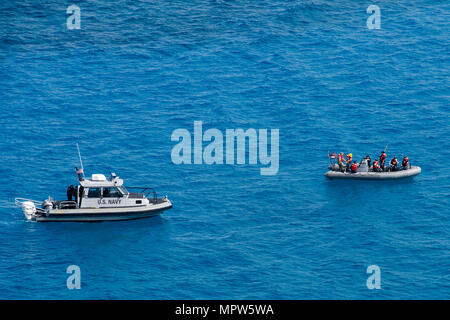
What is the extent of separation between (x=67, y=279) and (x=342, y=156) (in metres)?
A: 27.2

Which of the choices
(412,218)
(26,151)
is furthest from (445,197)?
(26,151)

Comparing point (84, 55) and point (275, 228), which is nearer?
point (275, 228)

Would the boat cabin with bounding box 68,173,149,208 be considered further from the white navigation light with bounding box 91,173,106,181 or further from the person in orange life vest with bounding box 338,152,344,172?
the person in orange life vest with bounding box 338,152,344,172

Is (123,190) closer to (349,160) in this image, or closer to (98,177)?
(98,177)

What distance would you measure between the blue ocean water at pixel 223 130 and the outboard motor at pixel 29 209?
0.60m

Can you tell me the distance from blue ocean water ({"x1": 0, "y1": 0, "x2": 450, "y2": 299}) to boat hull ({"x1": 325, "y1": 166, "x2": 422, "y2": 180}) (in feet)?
2.28

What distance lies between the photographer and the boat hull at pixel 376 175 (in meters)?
79.9

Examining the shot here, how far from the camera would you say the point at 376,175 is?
263 feet

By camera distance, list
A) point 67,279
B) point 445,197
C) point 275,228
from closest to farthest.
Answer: point 67,279, point 275,228, point 445,197

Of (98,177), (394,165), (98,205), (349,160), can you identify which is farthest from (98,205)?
(394,165)

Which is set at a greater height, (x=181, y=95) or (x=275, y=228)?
(x=181, y=95)

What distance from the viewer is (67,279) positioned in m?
64.5

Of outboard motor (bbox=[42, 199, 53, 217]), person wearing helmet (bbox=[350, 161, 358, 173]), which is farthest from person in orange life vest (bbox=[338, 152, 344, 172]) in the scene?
outboard motor (bbox=[42, 199, 53, 217])

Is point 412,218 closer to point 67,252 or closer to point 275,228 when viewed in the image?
point 275,228
